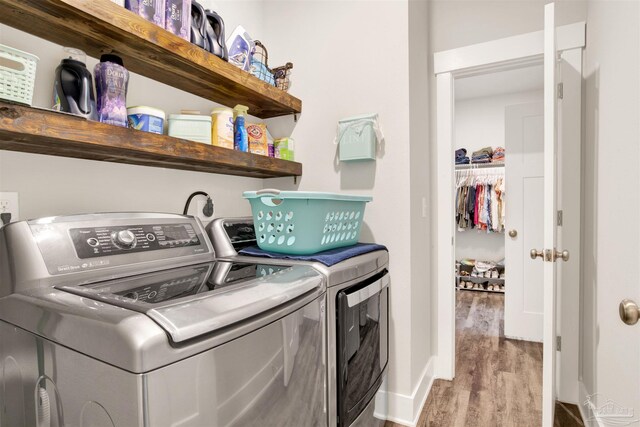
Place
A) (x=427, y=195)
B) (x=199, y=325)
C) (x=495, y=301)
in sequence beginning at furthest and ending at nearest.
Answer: (x=495, y=301)
(x=427, y=195)
(x=199, y=325)

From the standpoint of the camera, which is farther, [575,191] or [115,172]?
[575,191]

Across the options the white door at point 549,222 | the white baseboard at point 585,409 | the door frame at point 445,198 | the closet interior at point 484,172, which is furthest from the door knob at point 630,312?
the closet interior at point 484,172

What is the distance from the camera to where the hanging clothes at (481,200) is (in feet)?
15.2

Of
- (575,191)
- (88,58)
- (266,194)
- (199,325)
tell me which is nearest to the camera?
(199,325)

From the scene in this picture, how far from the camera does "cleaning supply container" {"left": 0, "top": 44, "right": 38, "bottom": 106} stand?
0.80 meters

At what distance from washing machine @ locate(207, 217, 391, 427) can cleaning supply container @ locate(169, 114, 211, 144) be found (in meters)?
0.38

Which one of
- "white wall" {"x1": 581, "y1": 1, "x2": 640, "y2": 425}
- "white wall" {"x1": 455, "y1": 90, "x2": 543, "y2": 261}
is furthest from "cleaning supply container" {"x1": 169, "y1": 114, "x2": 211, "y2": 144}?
"white wall" {"x1": 455, "y1": 90, "x2": 543, "y2": 261}

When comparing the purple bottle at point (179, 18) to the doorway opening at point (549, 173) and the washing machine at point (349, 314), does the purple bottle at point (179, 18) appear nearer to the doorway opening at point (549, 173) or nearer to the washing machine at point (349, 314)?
the washing machine at point (349, 314)

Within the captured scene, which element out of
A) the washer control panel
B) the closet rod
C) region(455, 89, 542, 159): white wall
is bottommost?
the washer control panel

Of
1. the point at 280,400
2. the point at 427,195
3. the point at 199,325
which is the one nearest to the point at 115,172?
the point at 199,325

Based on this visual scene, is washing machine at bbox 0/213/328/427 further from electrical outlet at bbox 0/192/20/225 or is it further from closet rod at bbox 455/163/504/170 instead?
closet rod at bbox 455/163/504/170

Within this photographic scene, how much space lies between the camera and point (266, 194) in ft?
4.38

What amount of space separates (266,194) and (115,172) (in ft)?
2.00

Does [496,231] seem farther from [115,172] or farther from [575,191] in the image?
[115,172]
